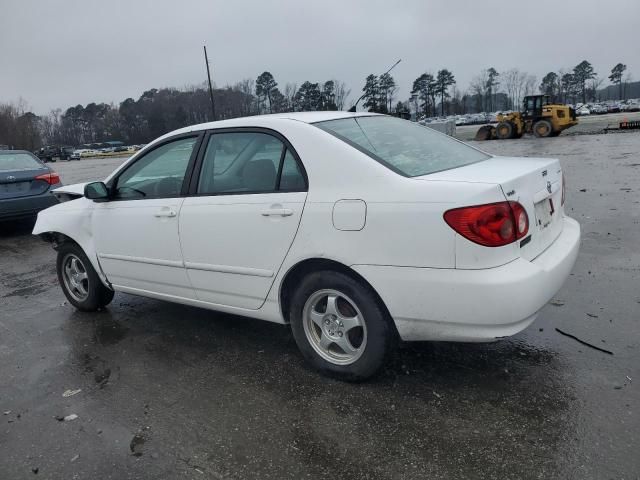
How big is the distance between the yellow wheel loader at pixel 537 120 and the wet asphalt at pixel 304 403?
25.7 meters

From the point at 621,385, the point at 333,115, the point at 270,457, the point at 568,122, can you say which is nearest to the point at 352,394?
the point at 270,457

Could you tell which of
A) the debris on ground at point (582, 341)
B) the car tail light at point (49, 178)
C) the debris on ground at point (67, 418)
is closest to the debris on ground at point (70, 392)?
the debris on ground at point (67, 418)

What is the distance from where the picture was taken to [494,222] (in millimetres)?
2674

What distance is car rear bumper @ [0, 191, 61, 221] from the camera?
883 centimetres

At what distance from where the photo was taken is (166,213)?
385cm

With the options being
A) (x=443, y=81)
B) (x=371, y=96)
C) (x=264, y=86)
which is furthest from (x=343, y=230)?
(x=443, y=81)

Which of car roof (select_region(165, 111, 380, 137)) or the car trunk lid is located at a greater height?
car roof (select_region(165, 111, 380, 137))

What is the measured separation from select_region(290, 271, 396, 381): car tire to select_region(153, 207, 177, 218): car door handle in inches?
45.5

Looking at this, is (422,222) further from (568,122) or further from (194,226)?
(568,122)

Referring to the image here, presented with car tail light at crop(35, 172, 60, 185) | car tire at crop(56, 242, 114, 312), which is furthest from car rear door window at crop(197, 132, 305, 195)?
car tail light at crop(35, 172, 60, 185)

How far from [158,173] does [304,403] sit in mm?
2182

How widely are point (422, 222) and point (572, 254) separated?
120 centimetres

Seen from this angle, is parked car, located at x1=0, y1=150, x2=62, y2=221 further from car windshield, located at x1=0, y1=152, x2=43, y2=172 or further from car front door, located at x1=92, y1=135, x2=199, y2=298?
car front door, located at x1=92, y1=135, x2=199, y2=298

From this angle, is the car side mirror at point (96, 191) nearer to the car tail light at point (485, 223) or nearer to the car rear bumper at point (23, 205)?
the car tail light at point (485, 223)
